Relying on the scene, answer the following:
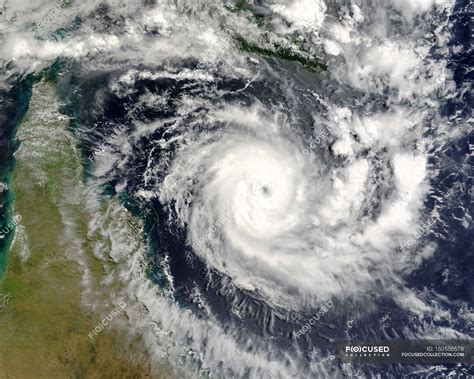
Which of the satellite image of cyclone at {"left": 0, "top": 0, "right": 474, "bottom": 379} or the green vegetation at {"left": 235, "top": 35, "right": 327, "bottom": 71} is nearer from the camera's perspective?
the satellite image of cyclone at {"left": 0, "top": 0, "right": 474, "bottom": 379}

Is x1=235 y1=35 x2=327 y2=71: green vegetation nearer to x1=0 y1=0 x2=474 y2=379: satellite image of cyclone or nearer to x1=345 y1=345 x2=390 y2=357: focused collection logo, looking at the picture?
x1=0 y1=0 x2=474 y2=379: satellite image of cyclone

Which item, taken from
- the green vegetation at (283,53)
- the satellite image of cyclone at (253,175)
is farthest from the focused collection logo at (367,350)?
the green vegetation at (283,53)

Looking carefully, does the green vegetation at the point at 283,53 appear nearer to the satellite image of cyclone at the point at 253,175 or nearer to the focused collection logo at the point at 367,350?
the satellite image of cyclone at the point at 253,175

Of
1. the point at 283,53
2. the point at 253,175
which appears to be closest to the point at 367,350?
the point at 253,175

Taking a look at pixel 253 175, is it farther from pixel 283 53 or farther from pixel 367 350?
pixel 367 350

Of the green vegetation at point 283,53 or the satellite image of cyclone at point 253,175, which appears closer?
the satellite image of cyclone at point 253,175

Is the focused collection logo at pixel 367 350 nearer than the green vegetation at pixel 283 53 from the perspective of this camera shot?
Yes

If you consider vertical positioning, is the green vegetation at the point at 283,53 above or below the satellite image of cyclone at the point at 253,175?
above

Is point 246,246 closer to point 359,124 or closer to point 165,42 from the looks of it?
point 359,124

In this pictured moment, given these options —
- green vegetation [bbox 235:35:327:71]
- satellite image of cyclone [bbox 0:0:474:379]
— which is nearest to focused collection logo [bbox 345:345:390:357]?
satellite image of cyclone [bbox 0:0:474:379]

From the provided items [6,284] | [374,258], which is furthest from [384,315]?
[6,284]
